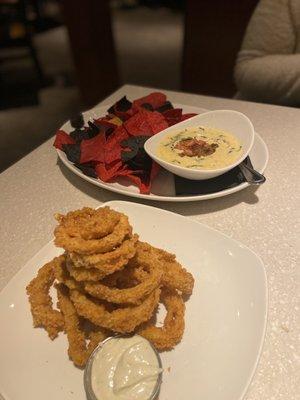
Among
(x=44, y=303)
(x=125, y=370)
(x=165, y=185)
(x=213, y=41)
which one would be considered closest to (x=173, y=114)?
(x=165, y=185)

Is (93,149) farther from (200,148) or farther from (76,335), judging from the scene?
(76,335)

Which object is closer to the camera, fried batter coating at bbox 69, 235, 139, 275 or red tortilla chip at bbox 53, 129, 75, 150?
fried batter coating at bbox 69, 235, 139, 275

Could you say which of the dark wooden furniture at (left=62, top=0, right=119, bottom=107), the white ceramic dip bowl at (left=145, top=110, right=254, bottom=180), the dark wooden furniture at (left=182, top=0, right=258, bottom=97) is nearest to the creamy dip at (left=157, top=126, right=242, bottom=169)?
the white ceramic dip bowl at (left=145, top=110, right=254, bottom=180)

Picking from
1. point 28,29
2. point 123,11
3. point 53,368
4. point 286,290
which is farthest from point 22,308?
point 123,11

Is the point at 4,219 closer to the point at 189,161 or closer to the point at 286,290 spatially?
the point at 189,161

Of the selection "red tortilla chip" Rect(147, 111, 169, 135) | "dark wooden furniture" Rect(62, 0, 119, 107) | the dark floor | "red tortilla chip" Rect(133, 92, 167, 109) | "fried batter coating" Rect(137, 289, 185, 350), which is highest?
"red tortilla chip" Rect(147, 111, 169, 135)

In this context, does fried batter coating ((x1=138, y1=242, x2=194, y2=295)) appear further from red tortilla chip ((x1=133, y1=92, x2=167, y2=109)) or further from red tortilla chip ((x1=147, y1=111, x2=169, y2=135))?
red tortilla chip ((x1=133, y1=92, x2=167, y2=109))
